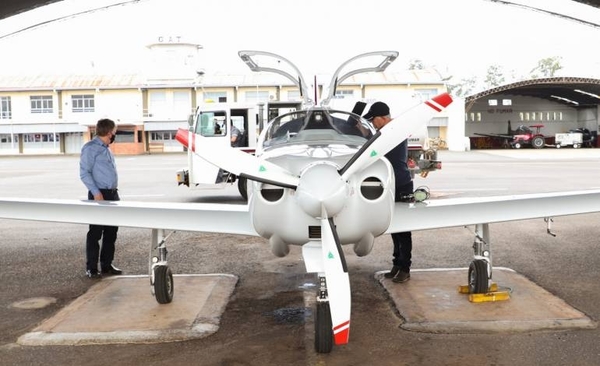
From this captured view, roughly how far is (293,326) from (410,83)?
43.9 meters

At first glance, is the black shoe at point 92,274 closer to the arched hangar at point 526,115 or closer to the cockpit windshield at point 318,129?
the cockpit windshield at point 318,129

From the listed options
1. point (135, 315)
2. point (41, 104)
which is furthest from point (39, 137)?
point (135, 315)

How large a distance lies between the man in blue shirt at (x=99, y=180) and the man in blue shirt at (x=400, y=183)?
10.2 feet

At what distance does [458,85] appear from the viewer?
319 ft

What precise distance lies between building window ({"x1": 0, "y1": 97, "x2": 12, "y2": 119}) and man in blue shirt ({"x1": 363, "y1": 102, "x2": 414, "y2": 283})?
51.7 m

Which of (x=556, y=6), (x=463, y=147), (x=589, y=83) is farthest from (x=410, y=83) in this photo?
(x=556, y=6)

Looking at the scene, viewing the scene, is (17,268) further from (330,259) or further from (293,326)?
(330,259)

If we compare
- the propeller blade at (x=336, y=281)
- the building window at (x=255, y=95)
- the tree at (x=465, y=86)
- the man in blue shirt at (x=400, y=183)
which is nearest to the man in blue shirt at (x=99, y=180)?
the man in blue shirt at (x=400, y=183)

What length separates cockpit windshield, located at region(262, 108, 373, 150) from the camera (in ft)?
17.0

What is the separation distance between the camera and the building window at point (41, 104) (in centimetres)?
→ 4975

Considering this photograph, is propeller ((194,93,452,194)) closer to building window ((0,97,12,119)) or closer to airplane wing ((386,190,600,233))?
airplane wing ((386,190,600,233))

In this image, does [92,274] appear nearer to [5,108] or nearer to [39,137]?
[39,137]

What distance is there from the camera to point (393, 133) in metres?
4.07

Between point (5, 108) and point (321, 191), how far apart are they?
54.1 meters
